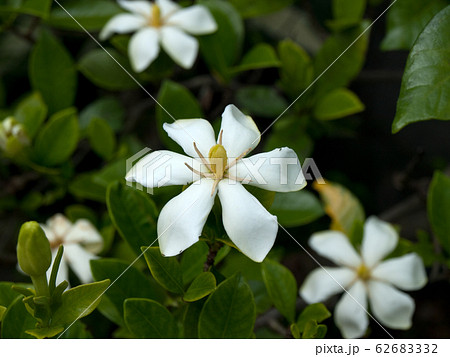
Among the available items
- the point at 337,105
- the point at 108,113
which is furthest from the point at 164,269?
the point at 108,113

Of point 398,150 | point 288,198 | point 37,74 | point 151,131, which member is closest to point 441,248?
point 288,198

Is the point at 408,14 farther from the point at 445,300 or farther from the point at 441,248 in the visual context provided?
the point at 445,300

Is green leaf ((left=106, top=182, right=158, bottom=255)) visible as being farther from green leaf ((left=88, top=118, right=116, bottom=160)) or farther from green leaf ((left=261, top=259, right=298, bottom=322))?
green leaf ((left=88, top=118, right=116, bottom=160))

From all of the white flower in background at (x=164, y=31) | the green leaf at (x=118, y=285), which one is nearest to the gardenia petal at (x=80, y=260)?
the green leaf at (x=118, y=285)

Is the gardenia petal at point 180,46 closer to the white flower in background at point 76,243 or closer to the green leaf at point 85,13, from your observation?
the green leaf at point 85,13

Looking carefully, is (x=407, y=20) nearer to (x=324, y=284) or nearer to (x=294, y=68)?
(x=294, y=68)

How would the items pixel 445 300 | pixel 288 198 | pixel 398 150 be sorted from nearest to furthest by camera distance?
pixel 288 198, pixel 445 300, pixel 398 150

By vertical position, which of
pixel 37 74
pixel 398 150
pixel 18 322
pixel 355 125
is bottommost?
pixel 398 150
